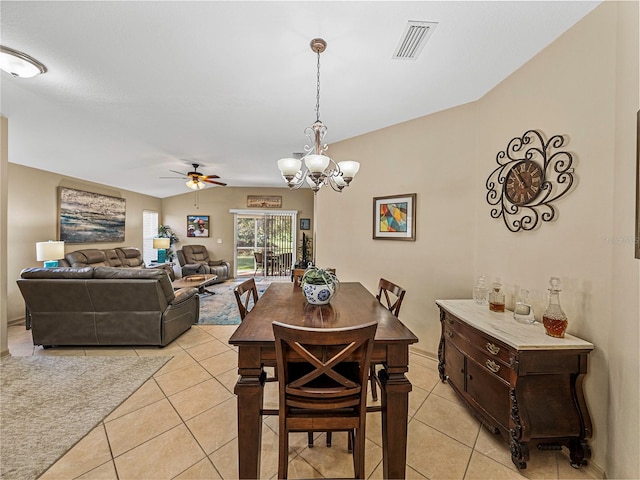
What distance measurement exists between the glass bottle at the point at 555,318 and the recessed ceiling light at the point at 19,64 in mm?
4047

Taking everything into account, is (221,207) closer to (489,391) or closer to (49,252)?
(49,252)

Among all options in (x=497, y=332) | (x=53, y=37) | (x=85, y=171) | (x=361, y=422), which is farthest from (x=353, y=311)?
(x=85, y=171)

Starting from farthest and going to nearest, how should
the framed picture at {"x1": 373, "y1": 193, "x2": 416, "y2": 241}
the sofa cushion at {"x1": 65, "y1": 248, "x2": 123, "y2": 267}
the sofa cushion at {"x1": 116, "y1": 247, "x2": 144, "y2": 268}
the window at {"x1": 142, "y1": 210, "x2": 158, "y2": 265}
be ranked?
the window at {"x1": 142, "y1": 210, "x2": 158, "y2": 265}, the sofa cushion at {"x1": 116, "y1": 247, "x2": 144, "y2": 268}, the sofa cushion at {"x1": 65, "y1": 248, "x2": 123, "y2": 267}, the framed picture at {"x1": 373, "y1": 193, "x2": 416, "y2": 241}

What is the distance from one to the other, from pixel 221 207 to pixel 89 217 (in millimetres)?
3083

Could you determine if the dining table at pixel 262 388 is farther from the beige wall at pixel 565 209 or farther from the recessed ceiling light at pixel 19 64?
the recessed ceiling light at pixel 19 64

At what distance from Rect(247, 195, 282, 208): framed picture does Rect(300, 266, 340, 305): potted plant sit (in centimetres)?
619

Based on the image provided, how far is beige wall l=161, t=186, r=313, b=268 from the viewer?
7.87 m

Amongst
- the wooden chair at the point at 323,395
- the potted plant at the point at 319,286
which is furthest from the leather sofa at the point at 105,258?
the wooden chair at the point at 323,395

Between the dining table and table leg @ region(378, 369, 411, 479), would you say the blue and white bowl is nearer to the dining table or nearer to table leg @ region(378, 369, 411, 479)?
the dining table

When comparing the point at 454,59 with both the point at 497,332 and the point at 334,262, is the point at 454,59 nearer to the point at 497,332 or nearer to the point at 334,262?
the point at 497,332

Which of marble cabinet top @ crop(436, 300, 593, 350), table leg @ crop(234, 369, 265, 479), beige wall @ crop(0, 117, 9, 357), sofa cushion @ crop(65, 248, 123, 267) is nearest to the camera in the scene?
table leg @ crop(234, 369, 265, 479)

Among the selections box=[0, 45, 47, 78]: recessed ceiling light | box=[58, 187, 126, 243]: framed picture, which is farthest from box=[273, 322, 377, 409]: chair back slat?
box=[58, 187, 126, 243]: framed picture

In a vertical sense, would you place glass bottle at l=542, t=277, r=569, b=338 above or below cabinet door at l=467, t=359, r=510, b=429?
above

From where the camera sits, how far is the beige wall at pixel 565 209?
1425 mm
